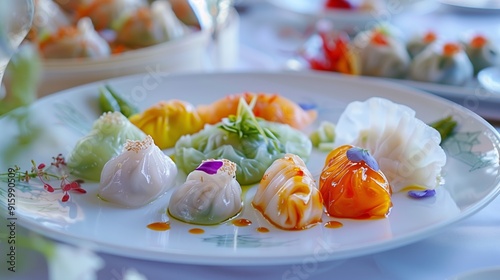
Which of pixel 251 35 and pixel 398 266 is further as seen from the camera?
pixel 251 35

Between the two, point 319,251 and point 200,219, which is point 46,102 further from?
point 319,251

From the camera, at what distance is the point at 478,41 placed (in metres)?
1.89

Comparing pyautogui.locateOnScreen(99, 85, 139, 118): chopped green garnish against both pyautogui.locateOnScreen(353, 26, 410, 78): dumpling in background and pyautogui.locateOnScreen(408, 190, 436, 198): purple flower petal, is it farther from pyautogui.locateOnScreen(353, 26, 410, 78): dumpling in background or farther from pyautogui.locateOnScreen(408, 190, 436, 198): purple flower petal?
pyautogui.locateOnScreen(353, 26, 410, 78): dumpling in background

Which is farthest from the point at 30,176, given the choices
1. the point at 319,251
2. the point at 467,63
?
the point at 467,63

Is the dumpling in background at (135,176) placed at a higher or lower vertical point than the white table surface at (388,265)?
higher

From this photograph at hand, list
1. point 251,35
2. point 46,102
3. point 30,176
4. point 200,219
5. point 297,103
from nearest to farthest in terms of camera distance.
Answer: point 200,219 < point 30,176 < point 46,102 < point 297,103 < point 251,35

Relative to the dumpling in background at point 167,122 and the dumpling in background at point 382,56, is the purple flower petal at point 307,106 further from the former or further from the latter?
the dumpling in background at point 382,56

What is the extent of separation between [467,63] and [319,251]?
1100 mm

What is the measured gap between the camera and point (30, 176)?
1104 mm

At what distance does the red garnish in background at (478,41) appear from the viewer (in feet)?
6.14

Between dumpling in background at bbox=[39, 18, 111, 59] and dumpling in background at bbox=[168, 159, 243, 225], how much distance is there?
0.93 meters

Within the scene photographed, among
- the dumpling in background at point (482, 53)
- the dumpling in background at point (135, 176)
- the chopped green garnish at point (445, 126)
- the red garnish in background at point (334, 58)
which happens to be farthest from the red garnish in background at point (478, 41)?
the dumpling in background at point (135, 176)

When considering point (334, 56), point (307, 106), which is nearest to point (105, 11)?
point (334, 56)

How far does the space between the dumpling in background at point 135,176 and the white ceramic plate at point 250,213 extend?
0.02m
